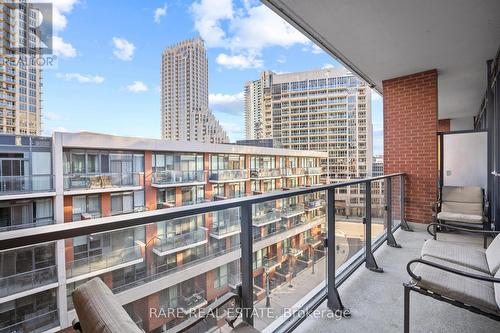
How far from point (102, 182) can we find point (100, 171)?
0.21 m

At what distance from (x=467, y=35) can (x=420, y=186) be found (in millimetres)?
2297

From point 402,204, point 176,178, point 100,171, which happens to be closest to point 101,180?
point 100,171

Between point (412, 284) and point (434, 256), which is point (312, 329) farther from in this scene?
point (434, 256)

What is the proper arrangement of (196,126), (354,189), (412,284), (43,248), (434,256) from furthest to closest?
(196,126) → (354,189) → (434,256) → (412,284) → (43,248)

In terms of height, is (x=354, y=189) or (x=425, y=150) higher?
(x=425, y=150)

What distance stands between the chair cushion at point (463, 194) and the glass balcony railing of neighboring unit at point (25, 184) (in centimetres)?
558

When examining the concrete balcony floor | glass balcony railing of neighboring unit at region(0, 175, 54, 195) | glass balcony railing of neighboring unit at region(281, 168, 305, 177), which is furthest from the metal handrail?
glass balcony railing of neighboring unit at region(281, 168, 305, 177)

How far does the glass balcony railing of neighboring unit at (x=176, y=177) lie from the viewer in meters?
5.06

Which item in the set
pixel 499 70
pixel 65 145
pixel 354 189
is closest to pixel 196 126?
pixel 65 145

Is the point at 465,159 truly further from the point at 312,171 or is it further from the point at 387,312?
the point at 312,171

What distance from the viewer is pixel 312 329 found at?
1.56 metres

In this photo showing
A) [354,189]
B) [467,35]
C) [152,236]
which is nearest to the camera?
[152,236]

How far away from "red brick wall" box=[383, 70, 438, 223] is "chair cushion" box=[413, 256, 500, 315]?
3.10 m

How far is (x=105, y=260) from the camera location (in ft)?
2.92
